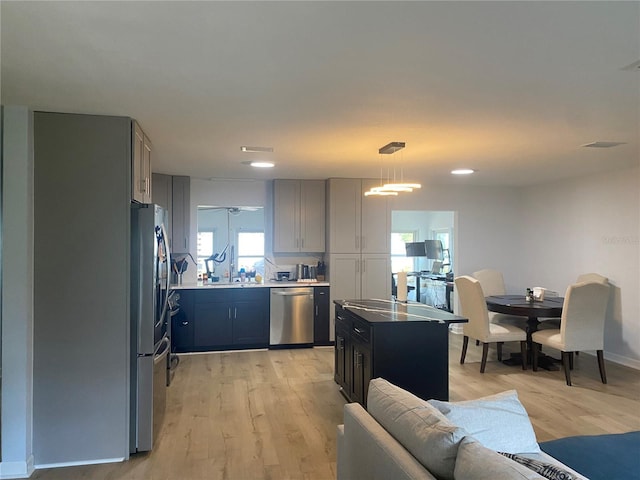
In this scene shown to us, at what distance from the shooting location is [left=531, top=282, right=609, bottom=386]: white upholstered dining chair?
4457mm

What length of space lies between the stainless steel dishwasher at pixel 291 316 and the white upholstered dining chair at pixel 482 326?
2041mm

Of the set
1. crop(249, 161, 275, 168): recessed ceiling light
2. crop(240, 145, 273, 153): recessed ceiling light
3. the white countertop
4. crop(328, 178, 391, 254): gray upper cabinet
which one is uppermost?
crop(249, 161, 275, 168): recessed ceiling light

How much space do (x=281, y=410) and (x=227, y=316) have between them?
7.22 ft

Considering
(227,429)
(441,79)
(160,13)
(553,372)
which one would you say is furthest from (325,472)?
(553,372)

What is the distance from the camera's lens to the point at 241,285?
591 cm

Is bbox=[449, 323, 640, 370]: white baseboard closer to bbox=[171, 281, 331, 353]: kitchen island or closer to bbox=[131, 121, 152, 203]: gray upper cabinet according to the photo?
bbox=[171, 281, 331, 353]: kitchen island

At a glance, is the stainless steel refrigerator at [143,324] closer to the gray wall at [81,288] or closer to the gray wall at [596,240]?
the gray wall at [81,288]

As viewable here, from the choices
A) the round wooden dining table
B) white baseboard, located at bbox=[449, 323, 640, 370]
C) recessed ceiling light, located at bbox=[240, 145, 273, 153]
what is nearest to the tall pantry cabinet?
the round wooden dining table

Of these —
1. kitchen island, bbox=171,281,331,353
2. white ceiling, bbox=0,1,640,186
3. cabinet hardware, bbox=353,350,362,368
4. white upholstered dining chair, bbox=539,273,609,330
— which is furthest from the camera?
kitchen island, bbox=171,281,331,353

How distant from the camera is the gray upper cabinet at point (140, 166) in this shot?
3.10 meters

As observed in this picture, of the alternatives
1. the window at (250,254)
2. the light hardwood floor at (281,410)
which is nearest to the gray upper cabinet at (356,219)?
the window at (250,254)

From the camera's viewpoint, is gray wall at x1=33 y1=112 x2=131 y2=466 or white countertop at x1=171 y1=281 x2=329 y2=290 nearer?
gray wall at x1=33 y1=112 x2=131 y2=466

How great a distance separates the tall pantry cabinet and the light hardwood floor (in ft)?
3.49

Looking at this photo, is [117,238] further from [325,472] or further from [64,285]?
[325,472]
